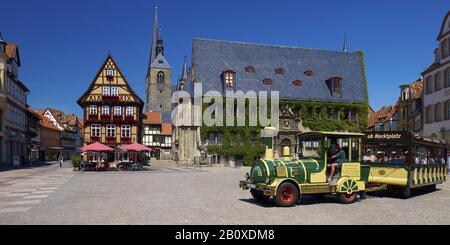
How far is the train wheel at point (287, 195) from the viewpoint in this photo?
12.6 meters

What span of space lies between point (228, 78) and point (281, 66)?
27.4 feet

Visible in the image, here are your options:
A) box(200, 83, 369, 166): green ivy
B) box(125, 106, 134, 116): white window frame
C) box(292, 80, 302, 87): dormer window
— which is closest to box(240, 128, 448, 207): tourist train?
box(200, 83, 369, 166): green ivy

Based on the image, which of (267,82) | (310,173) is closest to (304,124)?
(267,82)

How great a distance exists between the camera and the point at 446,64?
3719 centimetres

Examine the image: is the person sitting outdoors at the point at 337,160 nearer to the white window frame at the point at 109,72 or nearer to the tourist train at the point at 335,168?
the tourist train at the point at 335,168

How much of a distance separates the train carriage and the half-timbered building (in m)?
37.5

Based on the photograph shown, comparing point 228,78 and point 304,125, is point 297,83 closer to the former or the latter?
point 304,125

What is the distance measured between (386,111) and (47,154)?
6307 centimetres

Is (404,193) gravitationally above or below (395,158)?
below

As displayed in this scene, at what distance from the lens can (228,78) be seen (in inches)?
1908

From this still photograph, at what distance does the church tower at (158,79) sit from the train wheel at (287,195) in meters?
104
